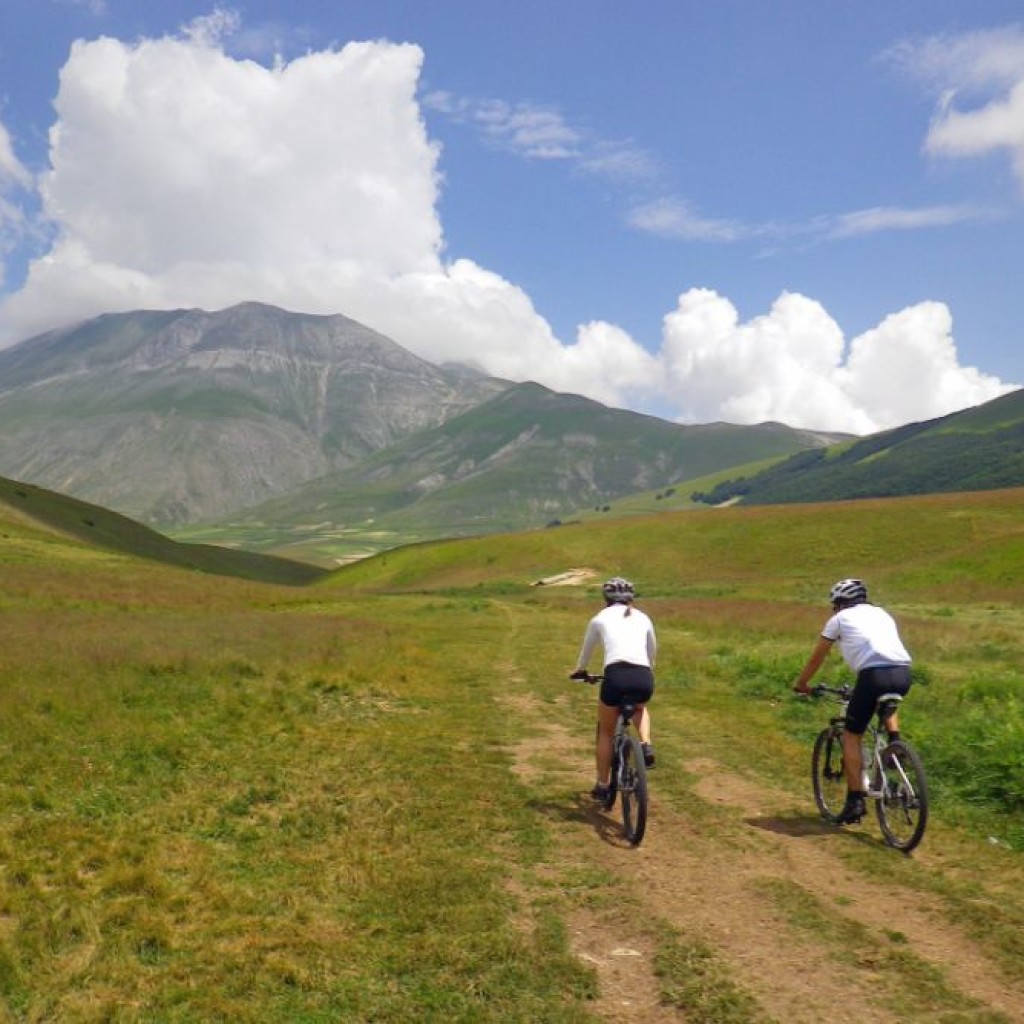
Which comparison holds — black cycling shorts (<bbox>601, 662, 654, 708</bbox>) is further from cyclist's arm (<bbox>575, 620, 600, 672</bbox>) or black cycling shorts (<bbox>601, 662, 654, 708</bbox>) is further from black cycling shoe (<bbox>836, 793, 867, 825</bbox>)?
black cycling shoe (<bbox>836, 793, 867, 825</bbox>)

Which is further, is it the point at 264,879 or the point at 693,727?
the point at 693,727

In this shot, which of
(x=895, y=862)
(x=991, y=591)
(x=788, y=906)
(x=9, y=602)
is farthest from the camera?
(x=991, y=591)

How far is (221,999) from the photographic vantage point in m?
6.86

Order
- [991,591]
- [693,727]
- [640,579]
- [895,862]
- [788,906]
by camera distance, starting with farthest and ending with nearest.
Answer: [640,579]
[991,591]
[693,727]
[895,862]
[788,906]

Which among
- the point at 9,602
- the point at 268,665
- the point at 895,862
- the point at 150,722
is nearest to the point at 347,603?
the point at 9,602

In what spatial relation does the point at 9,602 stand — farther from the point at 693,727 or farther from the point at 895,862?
the point at 895,862

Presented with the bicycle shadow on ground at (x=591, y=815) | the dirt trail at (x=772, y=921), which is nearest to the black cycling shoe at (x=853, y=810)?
the dirt trail at (x=772, y=921)

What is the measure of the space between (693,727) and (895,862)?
8373mm

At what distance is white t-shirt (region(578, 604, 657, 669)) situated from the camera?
1169 cm

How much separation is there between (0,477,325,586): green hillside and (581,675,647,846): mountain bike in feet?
259

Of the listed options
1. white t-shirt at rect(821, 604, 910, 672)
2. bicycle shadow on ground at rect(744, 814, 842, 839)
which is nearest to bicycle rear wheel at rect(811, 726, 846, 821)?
bicycle shadow on ground at rect(744, 814, 842, 839)

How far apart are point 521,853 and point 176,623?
2692 cm

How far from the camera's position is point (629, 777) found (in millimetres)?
11289

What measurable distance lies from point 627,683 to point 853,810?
145 inches
